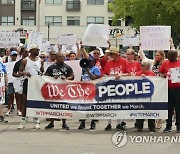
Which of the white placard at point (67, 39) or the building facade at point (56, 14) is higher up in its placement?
the building facade at point (56, 14)

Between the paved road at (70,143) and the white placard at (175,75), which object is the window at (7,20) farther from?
the white placard at (175,75)

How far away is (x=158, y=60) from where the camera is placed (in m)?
11.9

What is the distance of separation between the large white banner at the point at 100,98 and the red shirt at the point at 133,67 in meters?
0.34

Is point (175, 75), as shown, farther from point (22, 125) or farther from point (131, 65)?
point (22, 125)

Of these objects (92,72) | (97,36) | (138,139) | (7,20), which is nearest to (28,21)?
(7,20)

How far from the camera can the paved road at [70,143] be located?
28.0 feet

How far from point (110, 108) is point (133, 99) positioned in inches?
21.4

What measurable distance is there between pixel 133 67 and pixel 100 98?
1047mm

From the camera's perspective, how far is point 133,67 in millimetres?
11000

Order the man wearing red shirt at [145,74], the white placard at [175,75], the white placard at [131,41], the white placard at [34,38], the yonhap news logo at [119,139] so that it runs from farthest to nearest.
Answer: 1. the white placard at [131,41]
2. the white placard at [34,38]
3. the man wearing red shirt at [145,74]
4. the white placard at [175,75]
5. the yonhap news logo at [119,139]

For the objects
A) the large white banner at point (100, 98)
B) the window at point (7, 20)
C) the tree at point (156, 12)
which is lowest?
the large white banner at point (100, 98)

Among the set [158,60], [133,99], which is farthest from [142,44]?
[133,99]

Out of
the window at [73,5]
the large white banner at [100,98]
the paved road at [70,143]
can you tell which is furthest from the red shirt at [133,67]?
the window at [73,5]

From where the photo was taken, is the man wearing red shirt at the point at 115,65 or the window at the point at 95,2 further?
the window at the point at 95,2
